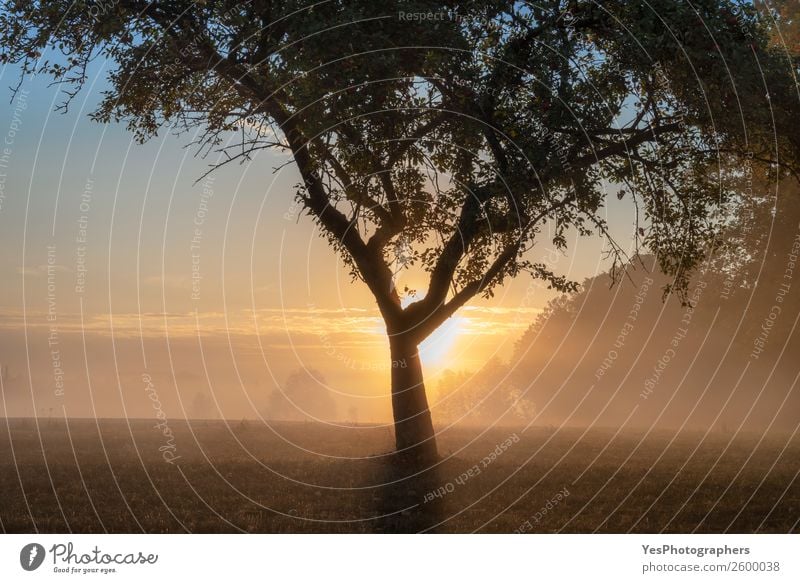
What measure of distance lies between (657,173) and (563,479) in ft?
34.4

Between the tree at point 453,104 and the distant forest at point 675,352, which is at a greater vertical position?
the tree at point 453,104

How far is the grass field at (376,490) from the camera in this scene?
853 inches

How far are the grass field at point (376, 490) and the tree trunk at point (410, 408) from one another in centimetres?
93

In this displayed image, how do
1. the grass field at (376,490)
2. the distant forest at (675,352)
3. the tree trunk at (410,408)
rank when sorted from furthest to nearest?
the distant forest at (675,352) < the tree trunk at (410,408) < the grass field at (376,490)

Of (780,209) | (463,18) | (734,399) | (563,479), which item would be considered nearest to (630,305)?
(734,399)

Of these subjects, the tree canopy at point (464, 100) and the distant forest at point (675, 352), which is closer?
the tree canopy at point (464, 100)

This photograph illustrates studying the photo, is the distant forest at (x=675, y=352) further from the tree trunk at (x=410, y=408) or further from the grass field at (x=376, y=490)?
the tree trunk at (x=410, y=408)

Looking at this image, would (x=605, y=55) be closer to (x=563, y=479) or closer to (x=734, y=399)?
(x=563, y=479)
